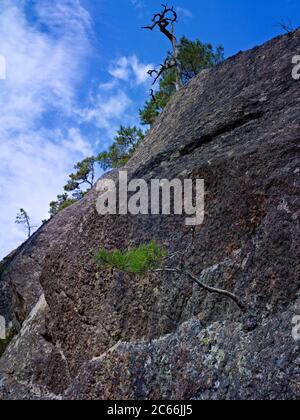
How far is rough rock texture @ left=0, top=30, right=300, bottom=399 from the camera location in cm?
548

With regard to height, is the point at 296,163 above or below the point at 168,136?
below

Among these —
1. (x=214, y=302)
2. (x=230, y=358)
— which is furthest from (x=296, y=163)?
(x=230, y=358)

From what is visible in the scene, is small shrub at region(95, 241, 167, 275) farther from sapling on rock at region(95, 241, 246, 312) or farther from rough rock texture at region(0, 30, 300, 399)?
rough rock texture at region(0, 30, 300, 399)

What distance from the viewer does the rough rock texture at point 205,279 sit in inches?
216

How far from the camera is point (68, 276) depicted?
8.98m

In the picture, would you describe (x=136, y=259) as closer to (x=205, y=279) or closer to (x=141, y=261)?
(x=141, y=261)

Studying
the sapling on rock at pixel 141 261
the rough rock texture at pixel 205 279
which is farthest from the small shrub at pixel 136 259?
the rough rock texture at pixel 205 279

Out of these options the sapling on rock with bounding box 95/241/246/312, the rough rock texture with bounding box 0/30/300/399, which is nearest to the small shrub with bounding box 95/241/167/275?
the sapling on rock with bounding box 95/241/246/312

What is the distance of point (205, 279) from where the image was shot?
21.3ft

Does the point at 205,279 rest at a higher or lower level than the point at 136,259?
lower

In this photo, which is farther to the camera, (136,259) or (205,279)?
(205,279)

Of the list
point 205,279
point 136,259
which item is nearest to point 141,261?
point 136,259

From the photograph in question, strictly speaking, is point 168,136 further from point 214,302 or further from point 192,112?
point 214,302
